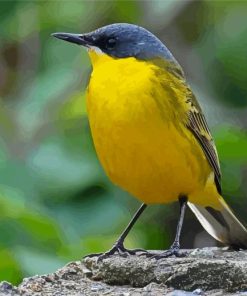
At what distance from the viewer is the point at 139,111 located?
462cm

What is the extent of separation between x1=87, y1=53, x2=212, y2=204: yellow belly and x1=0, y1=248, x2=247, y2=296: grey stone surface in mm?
395

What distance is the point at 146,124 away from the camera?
15.2 ft

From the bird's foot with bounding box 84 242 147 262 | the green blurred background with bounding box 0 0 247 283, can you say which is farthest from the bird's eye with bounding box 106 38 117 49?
the green blurred background with bounding box 0 0 247 283

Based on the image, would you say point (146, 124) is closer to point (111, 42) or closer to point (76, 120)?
point (111, 42)

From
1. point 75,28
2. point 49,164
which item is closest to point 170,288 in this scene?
point 49,164

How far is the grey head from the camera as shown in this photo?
4.87 metres

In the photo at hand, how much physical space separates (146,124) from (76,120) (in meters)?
1.84

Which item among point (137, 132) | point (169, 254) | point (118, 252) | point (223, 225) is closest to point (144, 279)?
point (169, 254)

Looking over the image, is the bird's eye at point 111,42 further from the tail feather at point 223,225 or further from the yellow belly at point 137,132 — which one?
the tail feather at point 223,225

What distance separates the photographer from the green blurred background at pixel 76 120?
5.76 meters

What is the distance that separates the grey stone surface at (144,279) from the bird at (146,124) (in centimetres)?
24

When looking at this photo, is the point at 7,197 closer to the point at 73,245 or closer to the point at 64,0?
the point at 73,245

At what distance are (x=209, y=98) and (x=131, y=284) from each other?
302 cm

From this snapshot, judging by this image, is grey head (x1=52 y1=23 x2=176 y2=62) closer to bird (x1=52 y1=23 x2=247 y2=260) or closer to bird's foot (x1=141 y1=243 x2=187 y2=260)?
bird (x1=52 y1=23 x2=247 y2=260)
